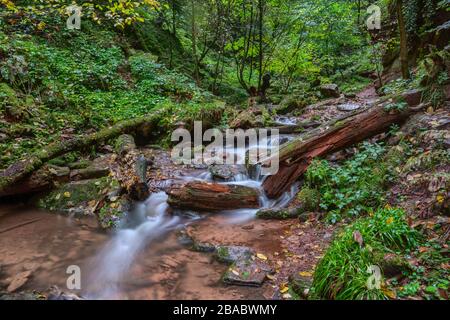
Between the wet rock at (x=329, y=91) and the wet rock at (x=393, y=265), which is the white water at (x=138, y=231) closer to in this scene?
the wet rock at (x=393, y=265)

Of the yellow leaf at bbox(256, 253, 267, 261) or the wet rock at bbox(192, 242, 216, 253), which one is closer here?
the yellow leaf at bbox(256, 253, 267, 261)

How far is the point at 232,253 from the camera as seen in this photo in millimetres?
4656

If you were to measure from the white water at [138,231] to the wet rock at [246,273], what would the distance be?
1412mm

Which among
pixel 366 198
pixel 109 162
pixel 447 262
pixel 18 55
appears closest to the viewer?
pixel 447 262

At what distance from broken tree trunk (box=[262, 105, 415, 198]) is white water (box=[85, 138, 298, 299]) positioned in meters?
0.28

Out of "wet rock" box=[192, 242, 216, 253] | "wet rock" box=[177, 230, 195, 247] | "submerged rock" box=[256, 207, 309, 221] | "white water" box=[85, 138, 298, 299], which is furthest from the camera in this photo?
"submerged rock" box=[256, 207, 309, 221]

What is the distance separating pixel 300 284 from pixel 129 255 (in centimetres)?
267

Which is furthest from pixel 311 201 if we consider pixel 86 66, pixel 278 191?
pixel 86 66

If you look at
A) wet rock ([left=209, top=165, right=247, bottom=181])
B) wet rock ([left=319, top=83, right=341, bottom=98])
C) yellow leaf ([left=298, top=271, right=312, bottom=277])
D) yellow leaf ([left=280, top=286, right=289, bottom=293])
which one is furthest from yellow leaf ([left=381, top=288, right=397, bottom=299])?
wet rock ([left=319, top=83, right=341, bottom=98])

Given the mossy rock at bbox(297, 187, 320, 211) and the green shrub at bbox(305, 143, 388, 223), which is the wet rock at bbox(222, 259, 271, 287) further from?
the mossy rock at bbox(297, 187, 320, 211)

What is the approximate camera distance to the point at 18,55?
9508 millimetres

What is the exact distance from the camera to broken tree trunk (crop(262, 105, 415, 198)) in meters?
6.21
